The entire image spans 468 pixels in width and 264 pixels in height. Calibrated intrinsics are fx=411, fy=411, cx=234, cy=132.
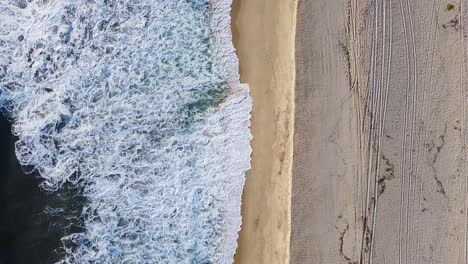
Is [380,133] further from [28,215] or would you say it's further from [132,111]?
[28,215]

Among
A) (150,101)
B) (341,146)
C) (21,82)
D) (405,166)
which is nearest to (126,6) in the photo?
(150,101)

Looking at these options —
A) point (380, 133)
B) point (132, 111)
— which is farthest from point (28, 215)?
point (380, 133)

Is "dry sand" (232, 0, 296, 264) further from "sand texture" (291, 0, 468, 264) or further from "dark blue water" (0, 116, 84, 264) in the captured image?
"dark blue water" (0, 116, 84, 264)

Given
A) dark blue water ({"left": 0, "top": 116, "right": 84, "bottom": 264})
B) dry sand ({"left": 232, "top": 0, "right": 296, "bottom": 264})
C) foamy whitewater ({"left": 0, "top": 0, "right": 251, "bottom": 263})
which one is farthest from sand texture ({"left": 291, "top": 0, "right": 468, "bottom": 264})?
dark blue water ({"left": 0, "top": 116, "right": 84, "bottom": 264})

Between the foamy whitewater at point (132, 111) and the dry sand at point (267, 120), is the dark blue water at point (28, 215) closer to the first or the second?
the foamy whitewater at point (132, 111)

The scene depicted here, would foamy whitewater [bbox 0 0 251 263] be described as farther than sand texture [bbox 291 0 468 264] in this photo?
Yes

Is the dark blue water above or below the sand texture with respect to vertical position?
below
